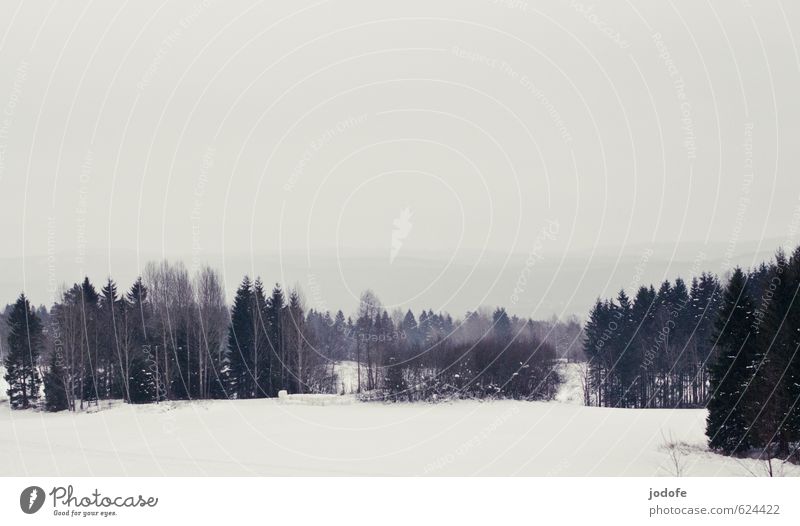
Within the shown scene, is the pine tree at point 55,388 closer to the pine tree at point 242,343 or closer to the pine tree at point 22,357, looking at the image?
the pine tree at point 22,357

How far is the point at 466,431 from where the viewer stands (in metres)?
43.0

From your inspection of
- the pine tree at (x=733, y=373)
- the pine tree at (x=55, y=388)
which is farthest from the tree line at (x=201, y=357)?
the pine tree at (x=733, y=373)

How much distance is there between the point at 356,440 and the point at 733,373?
1874 centimetres

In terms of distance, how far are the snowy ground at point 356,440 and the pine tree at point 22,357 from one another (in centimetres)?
549

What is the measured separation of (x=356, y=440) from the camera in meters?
40.1

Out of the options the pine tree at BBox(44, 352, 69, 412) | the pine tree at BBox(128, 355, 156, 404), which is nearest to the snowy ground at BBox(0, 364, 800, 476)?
the pine tree at BBox(44, 352, 69, 412)

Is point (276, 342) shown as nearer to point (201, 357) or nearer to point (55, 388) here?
point (201, 357)

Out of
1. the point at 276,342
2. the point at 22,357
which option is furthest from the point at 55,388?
the point at 276,342

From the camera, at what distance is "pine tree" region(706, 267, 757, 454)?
112 ft

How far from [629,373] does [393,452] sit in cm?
4154

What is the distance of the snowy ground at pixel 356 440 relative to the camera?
32.4 m

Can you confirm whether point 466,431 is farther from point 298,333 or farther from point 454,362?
point 298,333
